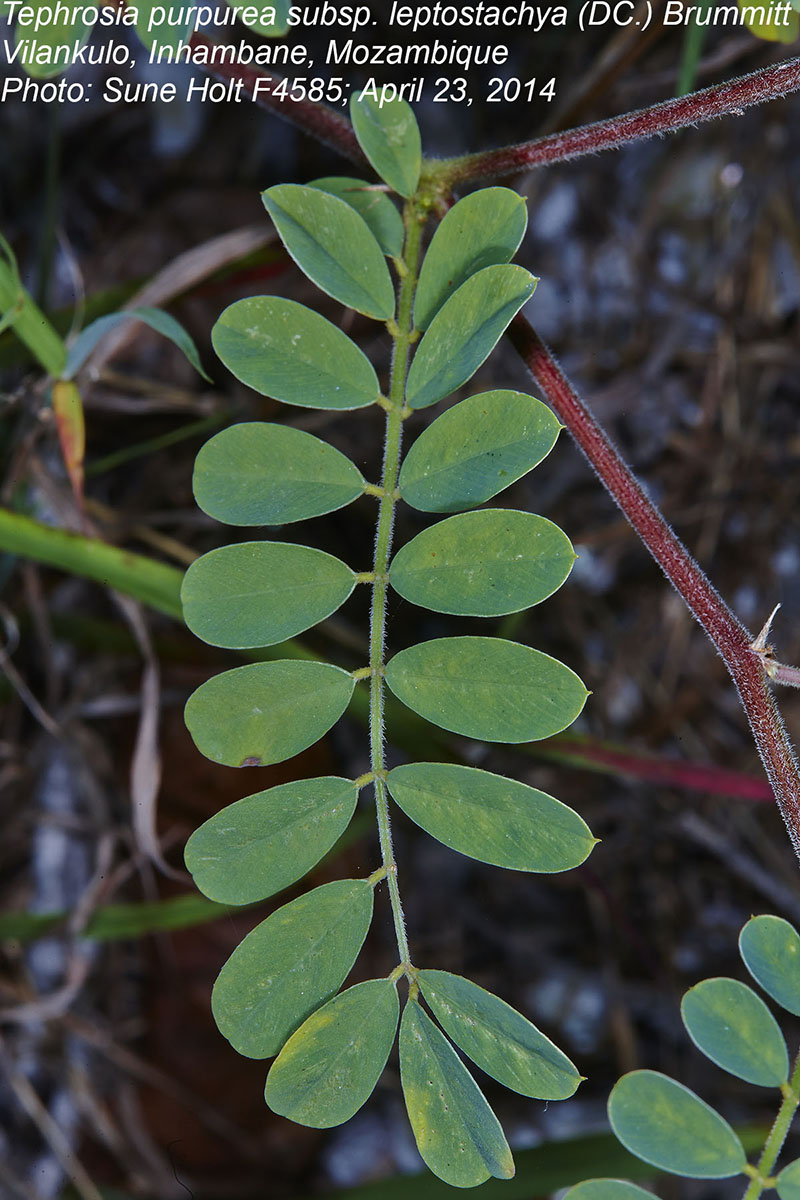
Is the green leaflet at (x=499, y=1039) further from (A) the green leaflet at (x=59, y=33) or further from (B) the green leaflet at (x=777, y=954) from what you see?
(A) the green leaflet at (x=59, y=33)

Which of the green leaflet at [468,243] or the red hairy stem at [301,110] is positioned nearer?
the green leaflet at [468,243]

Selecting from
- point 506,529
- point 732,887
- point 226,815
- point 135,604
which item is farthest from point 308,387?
point 732,887

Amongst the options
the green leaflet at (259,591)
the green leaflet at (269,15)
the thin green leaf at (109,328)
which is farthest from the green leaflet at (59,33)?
the green leaflet at (259,591)

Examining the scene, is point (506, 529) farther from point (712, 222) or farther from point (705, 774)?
point (712, 222)

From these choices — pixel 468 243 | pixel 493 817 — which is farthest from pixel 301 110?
pixel 493 817

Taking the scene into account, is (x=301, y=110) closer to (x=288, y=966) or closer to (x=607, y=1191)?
(x=288, y=966)

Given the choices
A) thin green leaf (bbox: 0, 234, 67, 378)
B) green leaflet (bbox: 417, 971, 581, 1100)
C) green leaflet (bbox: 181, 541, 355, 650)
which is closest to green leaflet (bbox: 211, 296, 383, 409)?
green leaflet (bbox: 181, 541, 355, 650)

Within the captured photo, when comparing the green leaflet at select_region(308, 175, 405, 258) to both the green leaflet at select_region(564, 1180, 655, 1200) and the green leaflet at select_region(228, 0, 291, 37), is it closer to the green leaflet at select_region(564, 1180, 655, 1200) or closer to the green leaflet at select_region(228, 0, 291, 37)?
the green leaflet at select_region(228, 0, 291, 37)
